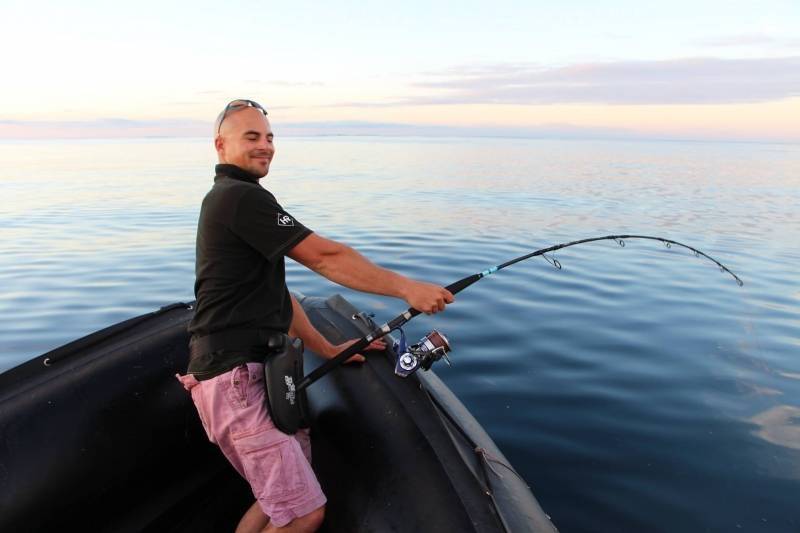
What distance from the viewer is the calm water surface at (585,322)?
13.4 feet

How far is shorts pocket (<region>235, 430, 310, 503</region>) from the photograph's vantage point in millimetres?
2453

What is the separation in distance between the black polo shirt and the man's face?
0.19ft

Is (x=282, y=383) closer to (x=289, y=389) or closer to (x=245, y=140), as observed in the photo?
(x=289, y=389)

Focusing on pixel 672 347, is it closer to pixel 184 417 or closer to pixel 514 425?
pixel 514 425

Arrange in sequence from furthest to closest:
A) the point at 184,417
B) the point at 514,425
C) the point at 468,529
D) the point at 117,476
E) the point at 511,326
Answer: the point at 511,326 → the point at 514,425 → the point at 184,417 → the point at 117,476 → the point at 468,529

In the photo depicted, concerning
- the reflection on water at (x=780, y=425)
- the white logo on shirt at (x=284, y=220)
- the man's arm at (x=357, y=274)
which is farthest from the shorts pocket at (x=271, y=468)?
the reflection on water at (x=780, y=425)

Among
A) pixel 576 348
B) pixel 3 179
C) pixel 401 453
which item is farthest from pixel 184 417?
pixel 3 179

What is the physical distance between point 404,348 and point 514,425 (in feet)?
6.50

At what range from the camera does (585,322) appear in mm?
7215

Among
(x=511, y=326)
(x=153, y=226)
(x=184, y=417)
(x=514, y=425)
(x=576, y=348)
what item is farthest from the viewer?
(x=153, y=226)

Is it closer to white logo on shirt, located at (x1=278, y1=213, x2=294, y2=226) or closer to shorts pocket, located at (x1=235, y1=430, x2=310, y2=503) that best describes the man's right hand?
white logo on shirt, located at (x1=278, y1=213, x2=294, y2=226)

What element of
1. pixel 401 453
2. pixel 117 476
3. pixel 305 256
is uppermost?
pixel 305 256

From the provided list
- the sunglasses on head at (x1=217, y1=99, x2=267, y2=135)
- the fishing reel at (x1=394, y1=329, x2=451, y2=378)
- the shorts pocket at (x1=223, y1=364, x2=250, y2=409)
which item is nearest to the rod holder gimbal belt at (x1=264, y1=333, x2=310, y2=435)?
the shorts pocket at (x1=223, y1=364, x2=250, y2=409)

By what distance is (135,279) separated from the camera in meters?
9.70
